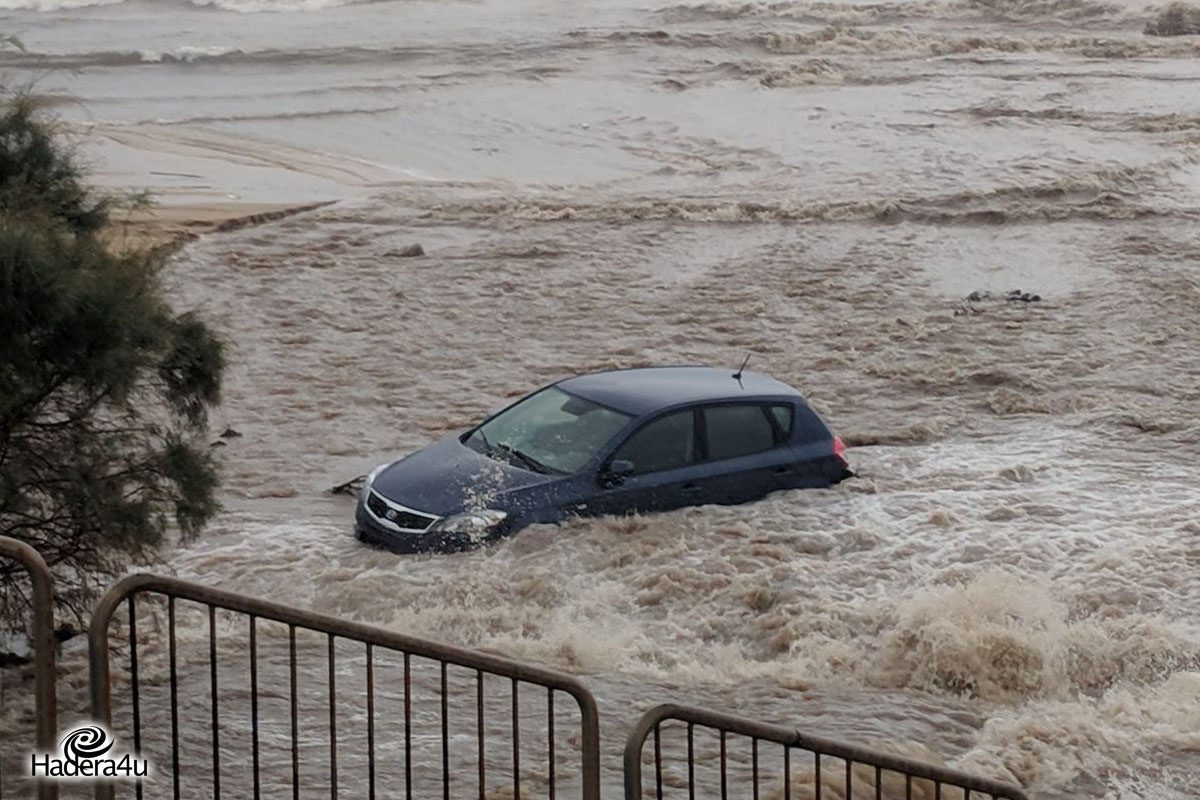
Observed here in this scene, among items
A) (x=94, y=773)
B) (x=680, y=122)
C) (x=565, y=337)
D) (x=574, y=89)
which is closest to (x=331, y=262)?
(x=565, y=337)

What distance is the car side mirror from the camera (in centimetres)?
1382

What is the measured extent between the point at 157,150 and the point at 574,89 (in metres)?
11.4

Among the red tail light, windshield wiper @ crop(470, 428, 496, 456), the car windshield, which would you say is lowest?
→ the red tail light

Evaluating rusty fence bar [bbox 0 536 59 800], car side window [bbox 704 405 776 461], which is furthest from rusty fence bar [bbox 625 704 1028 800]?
car side window [bbox 704 405 776 461]

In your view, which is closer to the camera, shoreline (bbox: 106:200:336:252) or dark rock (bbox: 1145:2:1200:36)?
shoreline (bbox: 106:200:336:252)

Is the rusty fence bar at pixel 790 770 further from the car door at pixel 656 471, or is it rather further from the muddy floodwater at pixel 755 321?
the car door at pixel 656 471

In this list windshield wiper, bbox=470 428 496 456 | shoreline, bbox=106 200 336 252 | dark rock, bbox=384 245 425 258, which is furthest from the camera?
dark rock, bbox=384 245 425 258

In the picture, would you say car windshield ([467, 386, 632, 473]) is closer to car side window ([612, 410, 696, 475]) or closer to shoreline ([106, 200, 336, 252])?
car side window ([612, 410, 696, 475])

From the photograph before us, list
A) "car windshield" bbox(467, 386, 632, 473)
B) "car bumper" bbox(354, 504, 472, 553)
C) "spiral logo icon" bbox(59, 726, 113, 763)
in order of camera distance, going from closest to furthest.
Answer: "spiral logo icon" bbox(59, 726, 113, 763)
"car bumper" bbox(354, 504, 472, 553)
"car windshield" bbox(467, 386, 632, 473)

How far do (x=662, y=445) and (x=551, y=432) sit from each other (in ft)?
2.80

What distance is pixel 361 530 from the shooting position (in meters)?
13.9

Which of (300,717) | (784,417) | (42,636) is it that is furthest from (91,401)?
(784,417)

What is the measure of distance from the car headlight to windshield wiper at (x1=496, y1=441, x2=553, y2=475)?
0.58m

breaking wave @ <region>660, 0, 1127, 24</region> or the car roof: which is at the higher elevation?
Answer: breaking wave @ <region>660, 0, 1127, 24</region>
